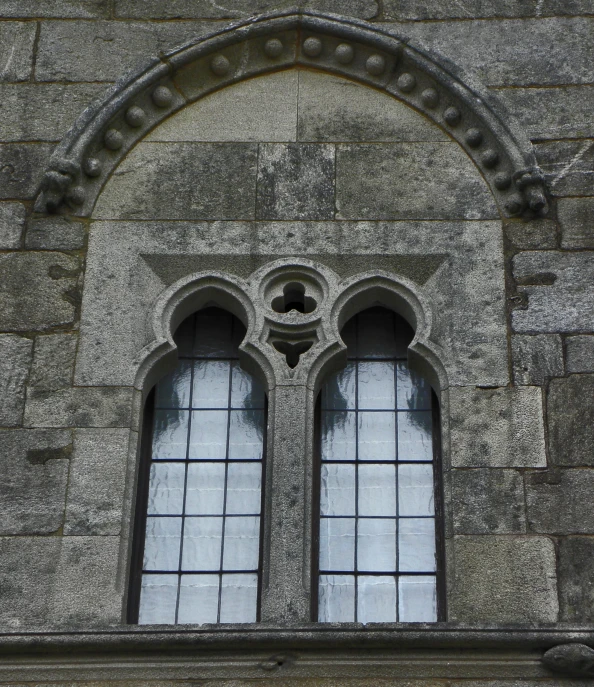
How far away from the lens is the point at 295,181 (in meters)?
9.30

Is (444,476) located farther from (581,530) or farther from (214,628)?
(214,628)

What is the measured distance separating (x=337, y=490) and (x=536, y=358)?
122cm

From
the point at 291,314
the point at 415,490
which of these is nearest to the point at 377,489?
the point at 415,490

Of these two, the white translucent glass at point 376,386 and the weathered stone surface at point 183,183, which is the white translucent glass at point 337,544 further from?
the weathered stone surface at point 183,183

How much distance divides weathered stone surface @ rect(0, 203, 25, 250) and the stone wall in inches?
0.5

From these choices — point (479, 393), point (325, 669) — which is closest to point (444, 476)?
point (479, 393)

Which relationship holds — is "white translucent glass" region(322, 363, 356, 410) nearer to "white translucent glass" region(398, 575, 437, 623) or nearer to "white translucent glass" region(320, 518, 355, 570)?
"white translucent glass" region(320, 518, 355, 570)

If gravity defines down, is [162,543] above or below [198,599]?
above

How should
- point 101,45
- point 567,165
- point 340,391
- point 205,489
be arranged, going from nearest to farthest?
point 205,489, point 340,391, point 567,165, point 101,45

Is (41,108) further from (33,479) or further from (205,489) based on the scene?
(205,489)

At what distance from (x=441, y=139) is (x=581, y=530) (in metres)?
2.54

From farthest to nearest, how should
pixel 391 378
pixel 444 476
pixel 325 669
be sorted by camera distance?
pixel 391 378, pixel 444 476, pixel 325 669

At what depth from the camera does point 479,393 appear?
335 inches

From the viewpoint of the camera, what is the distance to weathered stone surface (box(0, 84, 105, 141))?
31.1 feet
